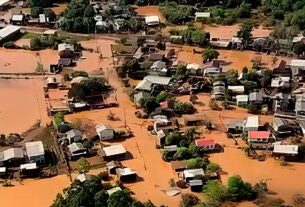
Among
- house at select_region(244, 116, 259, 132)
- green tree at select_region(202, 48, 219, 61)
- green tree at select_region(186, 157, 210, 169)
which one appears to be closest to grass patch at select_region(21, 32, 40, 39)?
green tree at select_region(202, 48, 219, 61)

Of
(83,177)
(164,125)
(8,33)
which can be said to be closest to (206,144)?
(164,125)

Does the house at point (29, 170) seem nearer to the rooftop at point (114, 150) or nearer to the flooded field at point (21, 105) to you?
the rooftop at point (114, 150)

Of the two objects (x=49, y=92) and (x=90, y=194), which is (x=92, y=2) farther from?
(x=90, y=194)

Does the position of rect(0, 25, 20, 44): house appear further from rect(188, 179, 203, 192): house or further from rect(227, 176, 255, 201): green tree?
rect(227, 176, 255, 201): green tree

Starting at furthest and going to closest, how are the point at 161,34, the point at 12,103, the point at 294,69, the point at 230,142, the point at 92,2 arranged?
the point at 92,2, the point at 161,34, the point at 294,69, the point at 12,103, the point at 230,142

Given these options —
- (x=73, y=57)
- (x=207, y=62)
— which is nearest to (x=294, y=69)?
(x=207, y=62)
